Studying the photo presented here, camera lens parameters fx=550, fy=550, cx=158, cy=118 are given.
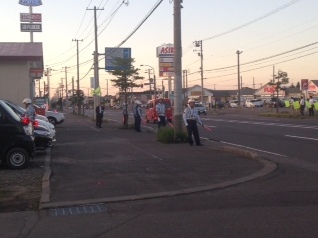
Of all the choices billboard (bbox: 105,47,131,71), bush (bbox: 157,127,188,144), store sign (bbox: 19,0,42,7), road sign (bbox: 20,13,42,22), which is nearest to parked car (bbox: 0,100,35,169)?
bush (bbox: 157,127,188,144)

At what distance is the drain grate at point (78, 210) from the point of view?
8383 mm

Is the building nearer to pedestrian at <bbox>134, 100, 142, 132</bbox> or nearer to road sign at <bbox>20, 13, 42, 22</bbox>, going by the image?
pedestrian at <bbox>134, 100, 142, 132</bbox>

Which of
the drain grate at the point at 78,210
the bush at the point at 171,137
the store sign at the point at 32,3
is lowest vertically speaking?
the drain grate at the point at 78,210

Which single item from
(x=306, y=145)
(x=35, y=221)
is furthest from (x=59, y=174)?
(x=306, y=145)

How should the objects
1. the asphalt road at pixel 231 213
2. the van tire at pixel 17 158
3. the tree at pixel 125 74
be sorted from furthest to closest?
the tree at pixel 125 74, the van tire at pixel 17 158, the asphalt road at pixel 231 213

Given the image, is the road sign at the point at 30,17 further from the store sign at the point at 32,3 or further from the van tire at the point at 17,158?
the van tire at the point at 17,158

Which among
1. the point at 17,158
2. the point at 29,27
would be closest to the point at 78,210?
the point at 17,158

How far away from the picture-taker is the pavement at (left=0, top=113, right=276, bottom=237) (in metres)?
7.83

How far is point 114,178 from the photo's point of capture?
11.6 meters

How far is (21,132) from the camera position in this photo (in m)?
13.4

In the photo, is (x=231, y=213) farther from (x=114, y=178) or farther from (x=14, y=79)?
(x=14, y=79)

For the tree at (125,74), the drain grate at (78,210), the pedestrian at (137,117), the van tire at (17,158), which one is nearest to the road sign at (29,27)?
the tree at (125,74)

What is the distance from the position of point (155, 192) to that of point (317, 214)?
3.05 metres

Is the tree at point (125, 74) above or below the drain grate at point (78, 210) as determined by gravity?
Answer: above
